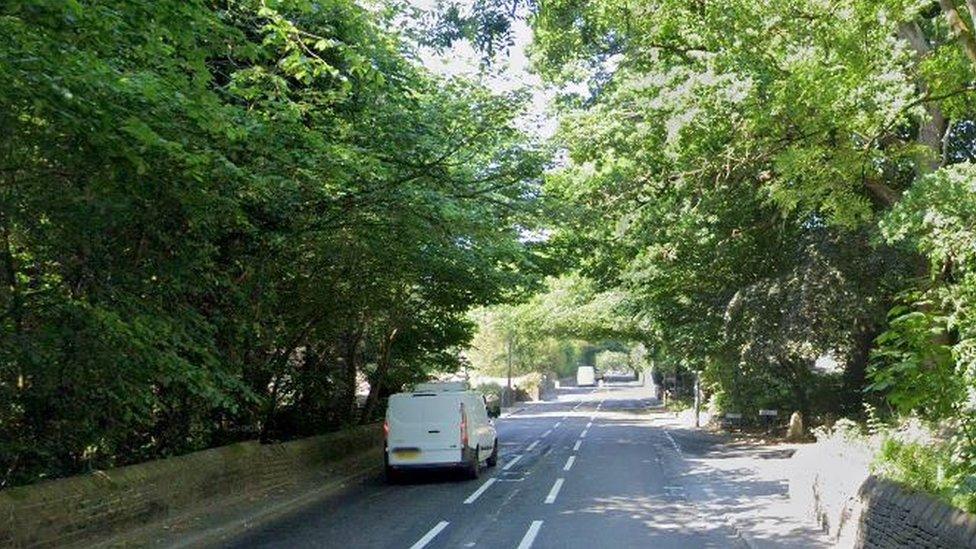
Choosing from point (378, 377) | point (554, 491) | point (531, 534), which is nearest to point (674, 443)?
point (378, 377)

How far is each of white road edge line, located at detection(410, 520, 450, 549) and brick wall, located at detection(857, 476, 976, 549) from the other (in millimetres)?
4970

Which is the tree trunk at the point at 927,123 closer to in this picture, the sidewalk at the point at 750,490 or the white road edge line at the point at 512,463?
the sidewalk at the point at 750,490

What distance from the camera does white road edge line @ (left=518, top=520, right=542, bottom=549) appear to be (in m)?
10.2

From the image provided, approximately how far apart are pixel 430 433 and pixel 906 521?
1117cm

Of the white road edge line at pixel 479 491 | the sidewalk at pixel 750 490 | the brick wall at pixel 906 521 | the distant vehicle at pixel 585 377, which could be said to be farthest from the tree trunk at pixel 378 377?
the distant vehicle at pixel 585 377

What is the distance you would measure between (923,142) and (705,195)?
4.48 m

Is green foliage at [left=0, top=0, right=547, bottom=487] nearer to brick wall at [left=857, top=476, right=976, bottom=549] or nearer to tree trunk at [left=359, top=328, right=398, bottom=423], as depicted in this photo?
brick wall at [left=857, top=476, right=976, bottom=549]

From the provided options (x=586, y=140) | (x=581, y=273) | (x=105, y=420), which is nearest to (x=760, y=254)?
(x=581, y=273)

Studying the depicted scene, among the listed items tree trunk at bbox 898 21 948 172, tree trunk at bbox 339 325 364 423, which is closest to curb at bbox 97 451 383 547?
tree trunk at bbox 339 325 364 423

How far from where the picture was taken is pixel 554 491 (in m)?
15.4

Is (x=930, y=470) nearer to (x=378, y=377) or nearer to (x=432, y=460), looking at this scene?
(x=432, y=460)

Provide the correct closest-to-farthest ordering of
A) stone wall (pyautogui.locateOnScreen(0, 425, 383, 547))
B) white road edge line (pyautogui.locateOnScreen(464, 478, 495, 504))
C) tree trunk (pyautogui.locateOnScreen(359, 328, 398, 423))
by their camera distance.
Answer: stone wall (pyautogui.locateOnScreen(0, 425, 383, 547)) < white road edge line (pyautogui.locateOnScreen(464, 478, 495, 504)) < tree trunk (pyautogui.locateOnScreen(359, 328, 398, 423))

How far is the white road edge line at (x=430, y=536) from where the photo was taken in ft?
33.8

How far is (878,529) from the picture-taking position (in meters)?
8.08
